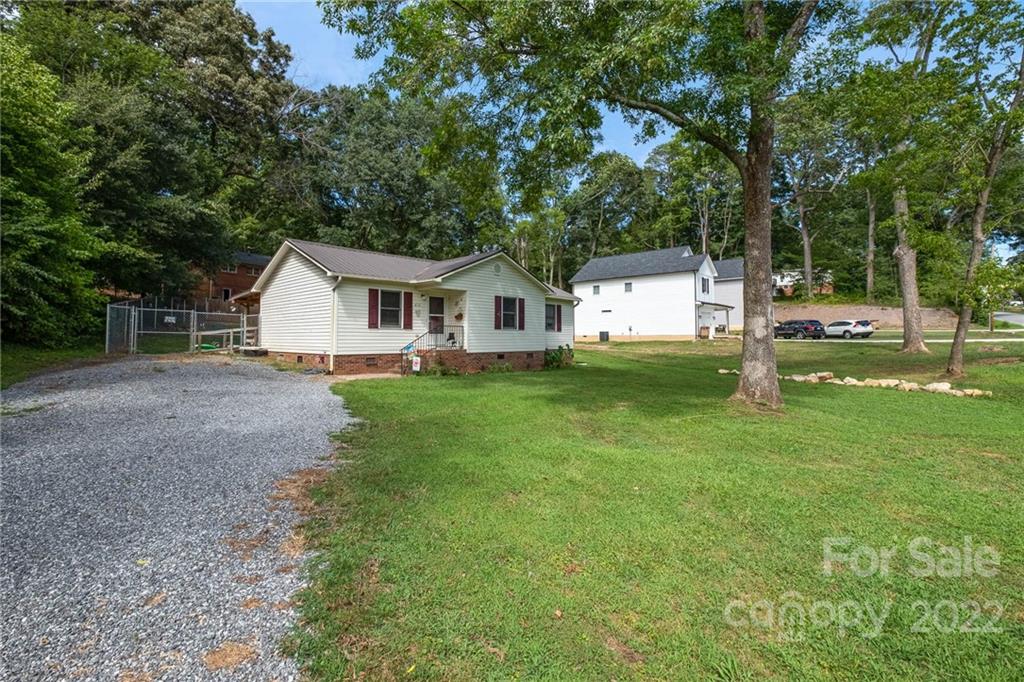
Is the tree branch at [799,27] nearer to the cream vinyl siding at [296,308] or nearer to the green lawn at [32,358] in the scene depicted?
the cream vinyl siding at [296,308]

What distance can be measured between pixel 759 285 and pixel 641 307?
26.8 m

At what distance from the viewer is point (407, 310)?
15.0m

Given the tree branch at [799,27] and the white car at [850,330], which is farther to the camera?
the white car at [850,330]

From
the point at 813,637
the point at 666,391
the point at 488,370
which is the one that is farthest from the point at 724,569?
the point at 488,370

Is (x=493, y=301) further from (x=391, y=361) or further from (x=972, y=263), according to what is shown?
(x=972, y=263)

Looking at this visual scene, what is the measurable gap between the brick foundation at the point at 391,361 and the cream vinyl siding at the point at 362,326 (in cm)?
23

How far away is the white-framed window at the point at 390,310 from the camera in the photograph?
14492 millimetres

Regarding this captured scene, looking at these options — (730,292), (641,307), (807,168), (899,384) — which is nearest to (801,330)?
(730,292)

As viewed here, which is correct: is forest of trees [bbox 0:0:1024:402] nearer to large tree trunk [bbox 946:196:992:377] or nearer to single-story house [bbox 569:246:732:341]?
large tree trunk [bbox 946:196:992:377]

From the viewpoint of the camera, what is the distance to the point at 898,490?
414 centimetres

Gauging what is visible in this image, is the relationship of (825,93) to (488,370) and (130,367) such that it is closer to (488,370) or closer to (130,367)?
(488,370)

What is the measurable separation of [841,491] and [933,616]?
1845mm

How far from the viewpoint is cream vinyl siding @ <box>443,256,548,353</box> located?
50.4 ft

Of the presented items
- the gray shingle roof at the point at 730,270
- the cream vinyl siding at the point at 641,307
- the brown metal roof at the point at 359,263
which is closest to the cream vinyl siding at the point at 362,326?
the brown metal roof at the point at 359,263
